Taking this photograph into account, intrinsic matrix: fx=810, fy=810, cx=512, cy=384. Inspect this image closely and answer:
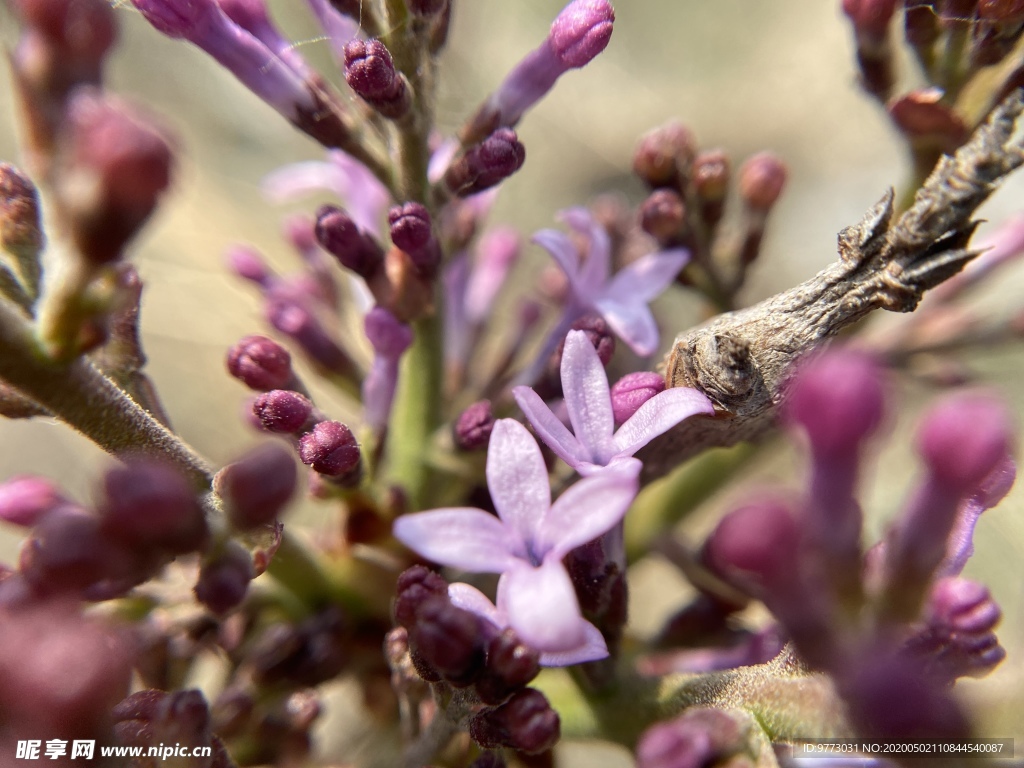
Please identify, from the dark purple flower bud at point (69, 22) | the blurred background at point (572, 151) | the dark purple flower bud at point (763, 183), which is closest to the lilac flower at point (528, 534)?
the dark purple flower bud at point (69, 22)

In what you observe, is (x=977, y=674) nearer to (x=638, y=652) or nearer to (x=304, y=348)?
(x=638, y=652)

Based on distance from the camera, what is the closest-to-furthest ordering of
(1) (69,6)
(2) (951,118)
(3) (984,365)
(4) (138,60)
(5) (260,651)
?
(1) (69,6), (2) (951,118), (5) (260,651), (3) (984,365), (4) (138,60)

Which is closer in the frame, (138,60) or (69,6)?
(69,6)

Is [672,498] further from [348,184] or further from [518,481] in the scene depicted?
[348,184]

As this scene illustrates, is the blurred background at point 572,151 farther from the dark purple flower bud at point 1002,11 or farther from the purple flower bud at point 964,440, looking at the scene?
the purple flower bud at point 964,440

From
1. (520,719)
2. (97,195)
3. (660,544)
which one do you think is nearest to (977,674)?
(520,719)

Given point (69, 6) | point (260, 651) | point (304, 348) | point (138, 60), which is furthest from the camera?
point (138, 60)

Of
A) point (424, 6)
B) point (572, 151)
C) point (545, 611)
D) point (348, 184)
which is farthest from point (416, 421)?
point (572, 151)

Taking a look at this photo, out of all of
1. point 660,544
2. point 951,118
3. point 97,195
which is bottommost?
point 660,544
